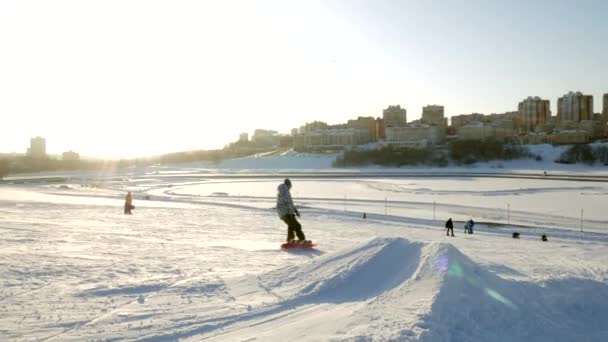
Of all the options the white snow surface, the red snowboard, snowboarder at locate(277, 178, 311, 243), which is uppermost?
snowboarder at locate(277, 178, 311, 243)

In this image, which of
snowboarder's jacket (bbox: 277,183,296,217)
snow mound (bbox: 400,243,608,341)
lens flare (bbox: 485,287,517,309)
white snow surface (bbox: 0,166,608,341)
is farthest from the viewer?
snowboarder's jacket (bbox: 277,183,296,217)

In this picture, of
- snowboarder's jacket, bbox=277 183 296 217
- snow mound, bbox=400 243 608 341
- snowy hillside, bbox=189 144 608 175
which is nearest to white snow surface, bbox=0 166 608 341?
snow mound, bbox=400 243 608 341

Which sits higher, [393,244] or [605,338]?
[393,244]

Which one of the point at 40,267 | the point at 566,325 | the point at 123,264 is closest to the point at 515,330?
the point at 566,325

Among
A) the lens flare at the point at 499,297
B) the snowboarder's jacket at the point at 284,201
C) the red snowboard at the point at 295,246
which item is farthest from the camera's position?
the snowboarder's jacket at the point at 284,201

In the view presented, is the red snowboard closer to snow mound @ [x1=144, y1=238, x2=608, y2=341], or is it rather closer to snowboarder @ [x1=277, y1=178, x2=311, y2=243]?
snowboarder @ [x1=277, y1=178, x2=311, y2=243]

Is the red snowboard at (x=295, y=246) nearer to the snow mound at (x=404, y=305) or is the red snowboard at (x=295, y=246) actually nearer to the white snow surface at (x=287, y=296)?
the white snow surface at (x=287, y=296)

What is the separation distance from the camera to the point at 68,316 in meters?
5.56

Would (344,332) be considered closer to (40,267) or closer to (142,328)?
(142,328)

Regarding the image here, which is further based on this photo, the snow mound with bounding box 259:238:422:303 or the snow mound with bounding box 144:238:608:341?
the snow mound with bounding box 259:238:422:303

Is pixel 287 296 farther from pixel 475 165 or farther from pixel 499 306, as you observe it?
pixel 475 165

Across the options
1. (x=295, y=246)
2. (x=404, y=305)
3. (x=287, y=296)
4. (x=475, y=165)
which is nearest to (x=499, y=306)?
(x=404, y=305)

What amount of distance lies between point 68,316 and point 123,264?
116 inches

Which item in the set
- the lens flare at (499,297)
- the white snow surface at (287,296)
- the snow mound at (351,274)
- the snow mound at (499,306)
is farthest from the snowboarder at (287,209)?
the lens flare at (499,297)
